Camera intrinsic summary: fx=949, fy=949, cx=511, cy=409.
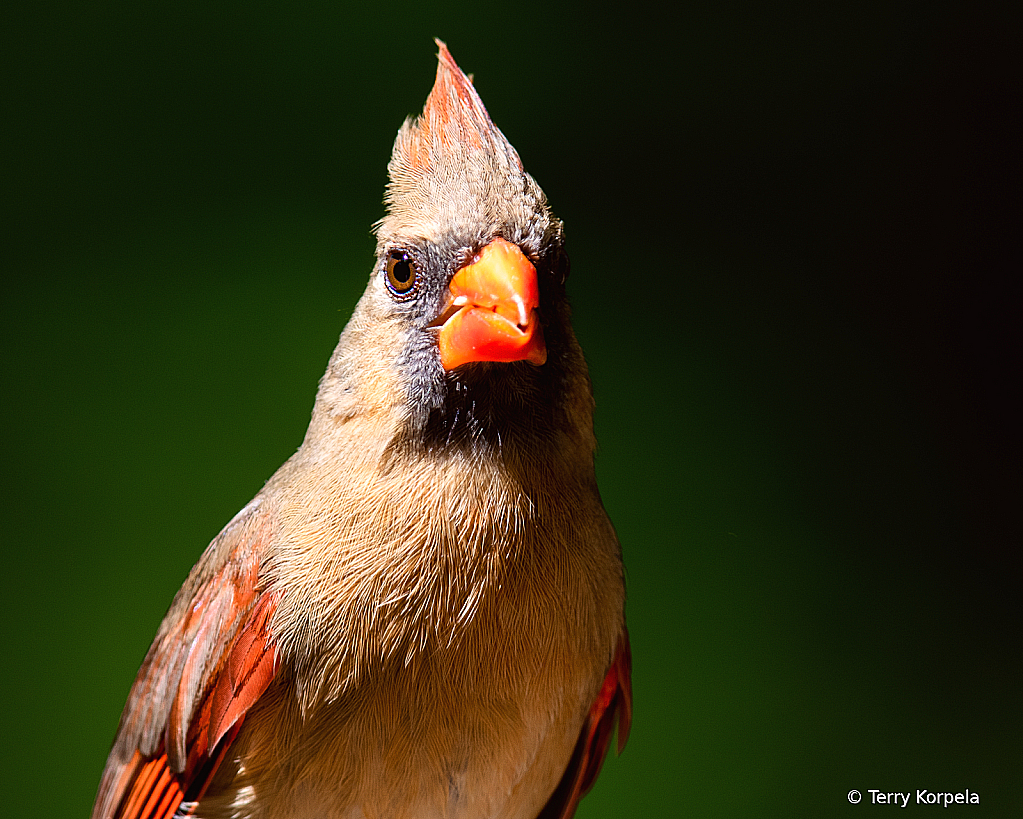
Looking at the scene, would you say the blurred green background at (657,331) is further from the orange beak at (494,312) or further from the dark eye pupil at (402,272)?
the orange beak at (494,312)

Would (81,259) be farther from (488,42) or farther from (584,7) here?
(584,7)

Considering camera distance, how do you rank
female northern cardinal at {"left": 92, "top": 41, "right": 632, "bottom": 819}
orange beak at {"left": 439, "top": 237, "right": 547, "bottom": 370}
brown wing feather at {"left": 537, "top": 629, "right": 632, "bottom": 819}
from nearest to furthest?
orange beak at {"left": 439, "top": 237, "right": 547, "bottom": 370}
female northern cardinal at {"left": 92, "top": 41, "right": 632, "bottom": 819}
brown wing feather at {"left": 537, "top": 629, "right": 632, "bottom": 819}

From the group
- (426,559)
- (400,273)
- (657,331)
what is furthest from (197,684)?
(657,331)

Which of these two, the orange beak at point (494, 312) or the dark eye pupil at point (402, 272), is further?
the dark eye pupil at point (402, 272)

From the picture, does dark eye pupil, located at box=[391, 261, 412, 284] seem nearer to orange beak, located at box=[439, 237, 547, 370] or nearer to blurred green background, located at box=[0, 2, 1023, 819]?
orange beak, located at box=[439, 237, 547, 370]

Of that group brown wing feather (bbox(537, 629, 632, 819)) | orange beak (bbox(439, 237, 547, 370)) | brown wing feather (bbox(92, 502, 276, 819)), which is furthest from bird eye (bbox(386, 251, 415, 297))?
brown wing feather (bbox(537, 629, 632, 819))

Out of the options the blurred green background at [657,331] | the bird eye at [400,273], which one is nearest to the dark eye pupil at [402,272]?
the bird eye at [400,273]
